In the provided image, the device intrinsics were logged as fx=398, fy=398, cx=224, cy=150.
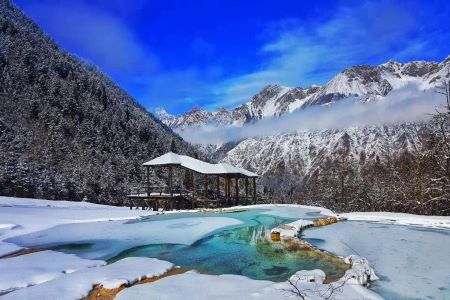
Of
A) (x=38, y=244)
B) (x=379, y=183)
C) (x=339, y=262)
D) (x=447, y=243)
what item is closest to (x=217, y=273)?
(x=339, y=262)

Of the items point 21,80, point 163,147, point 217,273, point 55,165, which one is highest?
point 21,80

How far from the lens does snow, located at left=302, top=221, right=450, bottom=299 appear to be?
7283 mm

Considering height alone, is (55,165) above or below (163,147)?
below

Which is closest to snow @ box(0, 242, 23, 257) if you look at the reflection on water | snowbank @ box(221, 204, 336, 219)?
the reflection on water

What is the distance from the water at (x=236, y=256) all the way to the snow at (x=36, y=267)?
2.69 feet

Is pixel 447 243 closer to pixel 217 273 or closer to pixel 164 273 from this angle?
pixel 217 273

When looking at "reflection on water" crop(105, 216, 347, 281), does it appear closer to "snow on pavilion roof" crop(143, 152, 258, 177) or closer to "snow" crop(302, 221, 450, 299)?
"snow" crop(302, 221, 450, 299)

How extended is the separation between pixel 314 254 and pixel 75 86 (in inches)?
3168

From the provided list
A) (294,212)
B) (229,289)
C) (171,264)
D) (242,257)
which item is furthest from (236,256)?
(294,212)

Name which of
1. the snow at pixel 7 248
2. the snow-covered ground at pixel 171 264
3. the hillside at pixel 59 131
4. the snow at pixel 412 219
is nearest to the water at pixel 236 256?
the snow-covered ground at pixel 171 264

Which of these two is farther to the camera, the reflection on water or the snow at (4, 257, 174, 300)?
the reflection on water

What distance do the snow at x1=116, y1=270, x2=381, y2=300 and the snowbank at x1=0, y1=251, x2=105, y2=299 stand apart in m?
→ 1.87

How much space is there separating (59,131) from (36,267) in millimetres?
62896

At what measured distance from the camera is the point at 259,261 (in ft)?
31.7
